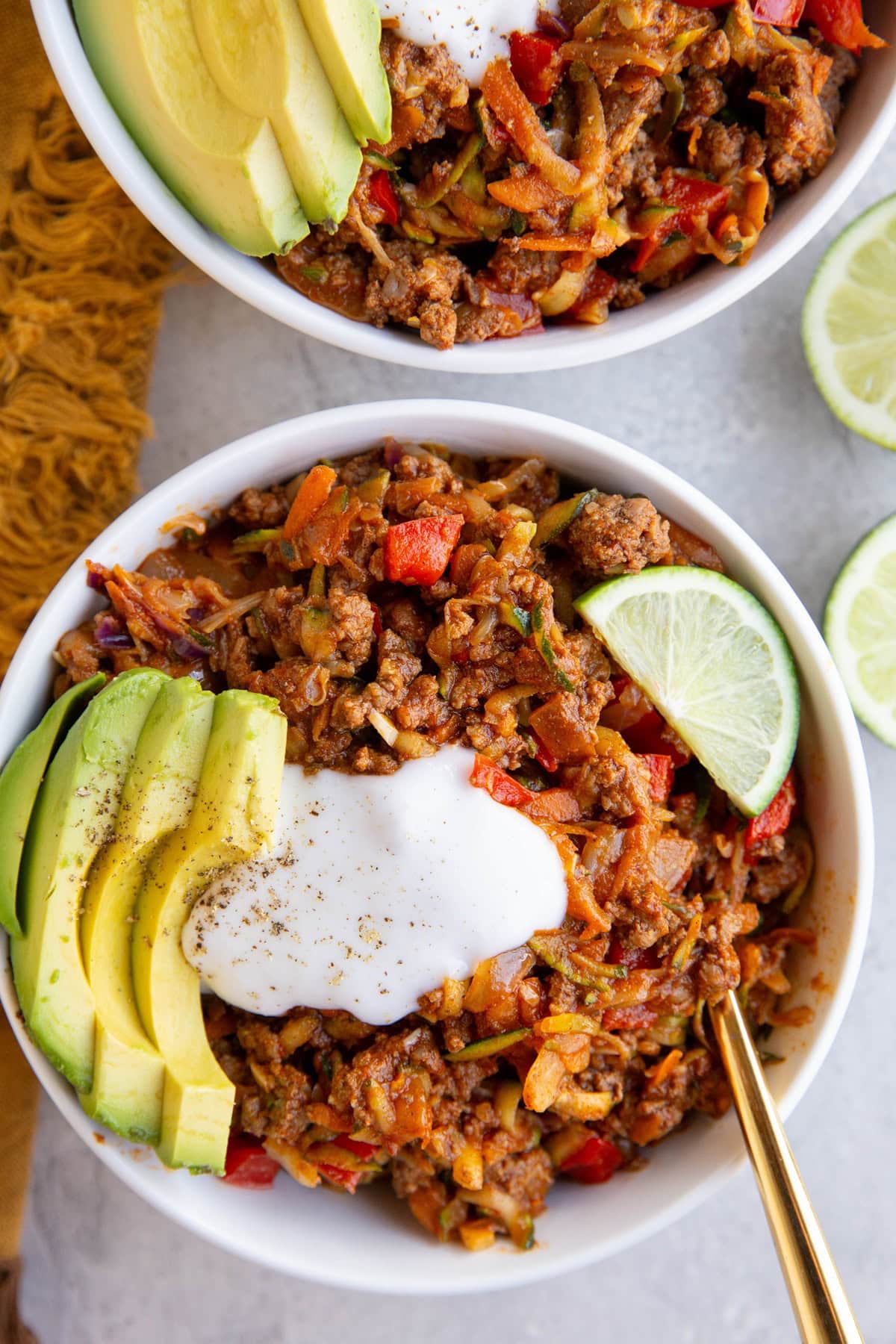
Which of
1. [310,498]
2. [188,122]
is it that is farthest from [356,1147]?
[188,122]

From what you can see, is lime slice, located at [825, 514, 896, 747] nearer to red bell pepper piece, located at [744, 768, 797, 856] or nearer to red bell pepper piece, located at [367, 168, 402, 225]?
red bell pepper piece, located at [744, 768, 797, 856]

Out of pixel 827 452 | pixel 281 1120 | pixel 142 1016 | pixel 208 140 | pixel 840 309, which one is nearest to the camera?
pixel 208 140

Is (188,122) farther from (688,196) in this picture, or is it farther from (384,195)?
(688,196)

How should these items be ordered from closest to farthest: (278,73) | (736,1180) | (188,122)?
(278,73)
(188,122)
(736,1180)

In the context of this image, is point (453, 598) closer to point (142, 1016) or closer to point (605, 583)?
point (605, 583)

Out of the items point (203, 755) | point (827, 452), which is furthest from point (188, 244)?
point (827, 452)

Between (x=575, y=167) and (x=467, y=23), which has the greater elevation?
(x=467, y=23)

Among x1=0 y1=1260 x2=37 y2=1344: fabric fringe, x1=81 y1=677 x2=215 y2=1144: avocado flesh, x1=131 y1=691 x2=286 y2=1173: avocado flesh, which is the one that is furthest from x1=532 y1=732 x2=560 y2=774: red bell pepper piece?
x1=0 y1=1260 x2=37 y2=1344: fabric fringe
